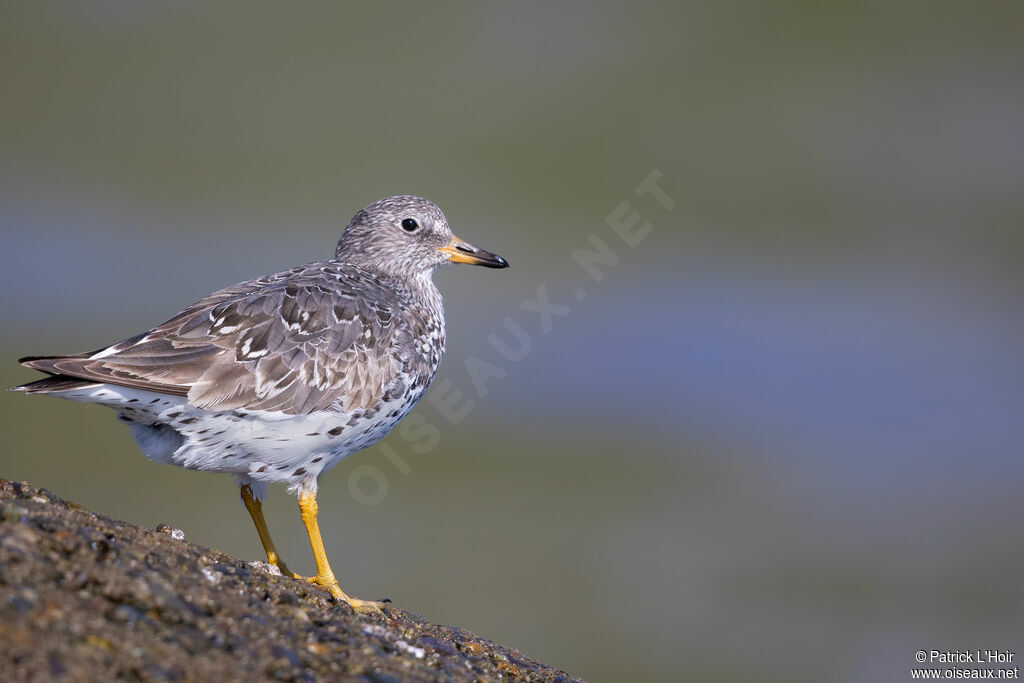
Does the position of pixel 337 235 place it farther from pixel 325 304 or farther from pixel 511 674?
pixel 511 674

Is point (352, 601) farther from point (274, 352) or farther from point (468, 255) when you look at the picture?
point (468, 255)

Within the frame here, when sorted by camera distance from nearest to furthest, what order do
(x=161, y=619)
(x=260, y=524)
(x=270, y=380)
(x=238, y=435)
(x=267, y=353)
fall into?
1. (x=161, y=619)
2. (x=238, y=435)
3. (x=270, y=380)
4. (x=267, y=353)
5. (x=260, y=524)

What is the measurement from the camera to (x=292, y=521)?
577 inches

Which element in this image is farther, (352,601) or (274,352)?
(274,352)

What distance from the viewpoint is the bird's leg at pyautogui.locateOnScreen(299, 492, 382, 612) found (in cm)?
648

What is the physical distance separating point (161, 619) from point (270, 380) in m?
2.81

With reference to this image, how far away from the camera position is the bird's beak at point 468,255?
9.23 m

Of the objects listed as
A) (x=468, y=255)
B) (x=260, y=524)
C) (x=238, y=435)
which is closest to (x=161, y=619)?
(x=238, y=435)

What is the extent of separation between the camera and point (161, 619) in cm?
412

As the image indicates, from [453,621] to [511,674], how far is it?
7.52 m

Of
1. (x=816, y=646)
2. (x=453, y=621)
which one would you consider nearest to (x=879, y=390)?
(x=816, y=646)

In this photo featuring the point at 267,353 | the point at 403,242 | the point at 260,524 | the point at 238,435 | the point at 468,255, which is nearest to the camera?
the point at 238,435

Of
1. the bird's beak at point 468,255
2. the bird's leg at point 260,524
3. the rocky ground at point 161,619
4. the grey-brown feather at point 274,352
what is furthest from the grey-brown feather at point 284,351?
the bird's leg at point 260,524

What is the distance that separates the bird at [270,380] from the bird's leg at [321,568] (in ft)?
0.04
